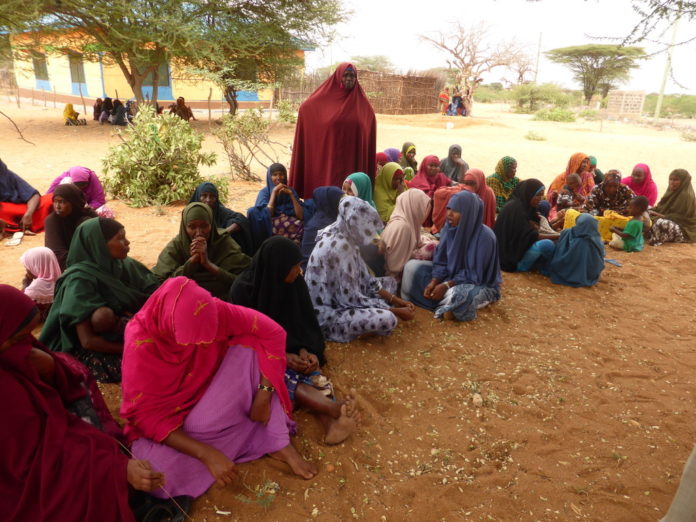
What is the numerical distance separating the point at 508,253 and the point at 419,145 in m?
10.9

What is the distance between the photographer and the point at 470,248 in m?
4.38

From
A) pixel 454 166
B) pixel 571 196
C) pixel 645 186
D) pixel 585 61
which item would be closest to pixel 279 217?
pixel 454 166

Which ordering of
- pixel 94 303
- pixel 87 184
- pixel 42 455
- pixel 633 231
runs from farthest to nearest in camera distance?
pixel 633 231 < pixel 87 184 < pixel 94 303 < pixel 42 455

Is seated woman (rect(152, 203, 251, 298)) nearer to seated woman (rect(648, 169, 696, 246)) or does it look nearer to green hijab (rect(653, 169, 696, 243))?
seated woman (rect(648, 169, 696, 246))

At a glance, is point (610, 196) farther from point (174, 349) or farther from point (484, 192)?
point (174, 349)

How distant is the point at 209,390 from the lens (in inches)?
92.8

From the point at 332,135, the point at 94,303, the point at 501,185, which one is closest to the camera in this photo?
the point at 94,303

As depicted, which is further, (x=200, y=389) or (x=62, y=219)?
(x=62, y=219)

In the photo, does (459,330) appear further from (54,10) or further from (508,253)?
(54,10)

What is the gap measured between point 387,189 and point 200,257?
9.73ft

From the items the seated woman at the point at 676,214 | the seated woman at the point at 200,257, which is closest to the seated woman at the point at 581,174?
the seated woman at the point at 676,214

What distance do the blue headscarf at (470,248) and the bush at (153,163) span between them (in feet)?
15.7

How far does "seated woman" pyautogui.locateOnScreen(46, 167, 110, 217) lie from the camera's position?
5.65 metres

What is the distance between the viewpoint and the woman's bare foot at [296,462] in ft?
8.00
